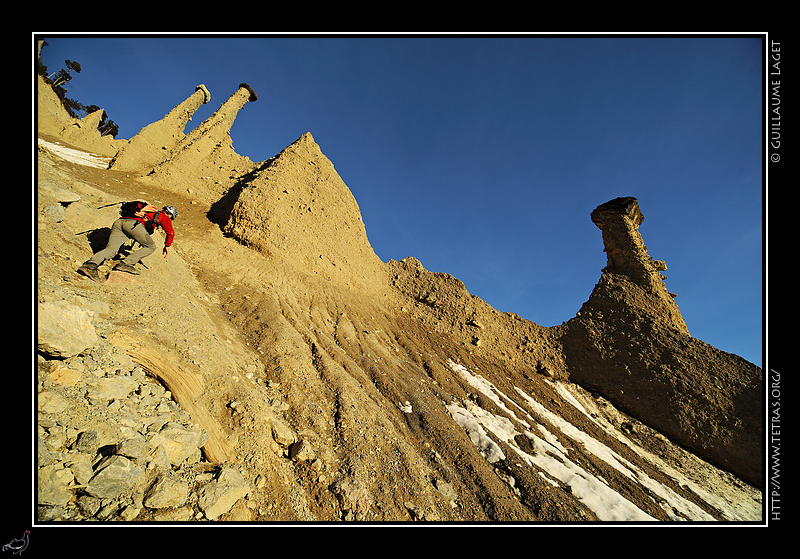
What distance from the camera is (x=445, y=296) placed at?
15883 mm

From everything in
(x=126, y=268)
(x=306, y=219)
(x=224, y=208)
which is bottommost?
(x=126, y=268)

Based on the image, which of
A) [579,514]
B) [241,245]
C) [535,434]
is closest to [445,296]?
[535,434]

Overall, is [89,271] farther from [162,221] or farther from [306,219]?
[306,219]

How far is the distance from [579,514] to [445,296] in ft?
35.5

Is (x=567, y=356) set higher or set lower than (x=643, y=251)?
lower

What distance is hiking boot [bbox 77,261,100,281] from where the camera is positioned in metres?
5.22

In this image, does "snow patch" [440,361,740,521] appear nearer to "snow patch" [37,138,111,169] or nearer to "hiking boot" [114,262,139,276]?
"hiking boot" [114,262,139,276]

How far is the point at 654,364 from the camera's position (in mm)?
13250

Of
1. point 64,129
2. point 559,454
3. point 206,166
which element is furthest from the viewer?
point 64,129

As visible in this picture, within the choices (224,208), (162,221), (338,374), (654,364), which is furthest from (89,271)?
(654,364)

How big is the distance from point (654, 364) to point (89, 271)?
18867mm

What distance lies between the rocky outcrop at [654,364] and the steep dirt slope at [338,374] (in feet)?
2.31
